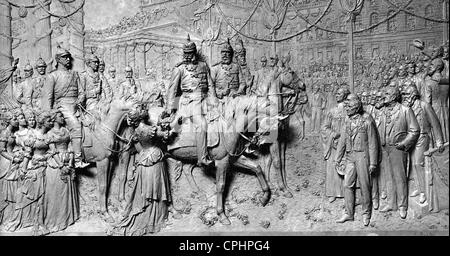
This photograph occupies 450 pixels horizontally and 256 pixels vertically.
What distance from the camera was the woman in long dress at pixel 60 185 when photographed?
9656 millimetres

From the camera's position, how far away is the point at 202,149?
9227 mm

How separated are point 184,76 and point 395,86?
9.41 feet

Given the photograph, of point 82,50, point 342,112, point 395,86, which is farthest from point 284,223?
point 82,50

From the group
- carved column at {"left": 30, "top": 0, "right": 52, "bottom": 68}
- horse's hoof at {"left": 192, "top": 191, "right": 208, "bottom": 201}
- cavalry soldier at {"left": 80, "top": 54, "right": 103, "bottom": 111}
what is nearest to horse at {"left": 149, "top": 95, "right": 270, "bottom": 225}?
horse's hoof at {"left": 192, "top": 191, "right": 208, "bottom": 201}

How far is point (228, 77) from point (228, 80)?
0.04m

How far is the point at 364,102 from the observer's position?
945 centimetres

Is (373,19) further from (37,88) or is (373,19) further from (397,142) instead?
(37,88)

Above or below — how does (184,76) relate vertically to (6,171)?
above

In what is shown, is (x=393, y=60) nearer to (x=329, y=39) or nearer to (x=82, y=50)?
(x=329, y=39)

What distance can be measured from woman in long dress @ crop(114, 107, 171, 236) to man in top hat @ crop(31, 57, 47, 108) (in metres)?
1.57

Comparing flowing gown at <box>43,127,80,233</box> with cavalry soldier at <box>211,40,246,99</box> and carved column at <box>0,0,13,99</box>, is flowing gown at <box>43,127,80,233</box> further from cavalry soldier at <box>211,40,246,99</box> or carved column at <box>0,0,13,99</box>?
Result: cavalry soldier at <box>211,40,246,99</box>

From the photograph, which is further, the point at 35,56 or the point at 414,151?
the point at 35,56

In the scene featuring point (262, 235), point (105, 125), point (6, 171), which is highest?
point (105, 125)

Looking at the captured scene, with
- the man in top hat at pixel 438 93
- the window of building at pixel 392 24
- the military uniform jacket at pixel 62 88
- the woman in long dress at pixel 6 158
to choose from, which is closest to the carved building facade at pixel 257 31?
the window of building at pixel 392 24
